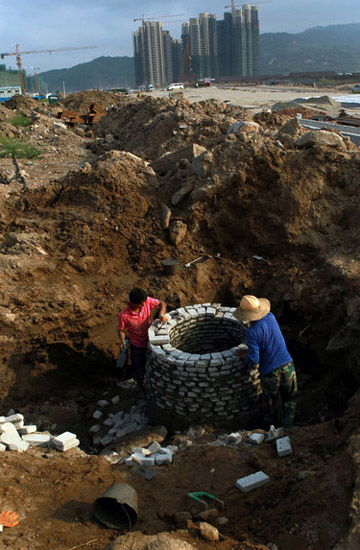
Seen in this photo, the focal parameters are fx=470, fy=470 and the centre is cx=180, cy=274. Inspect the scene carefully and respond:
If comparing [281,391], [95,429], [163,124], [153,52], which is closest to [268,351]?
[281,391]

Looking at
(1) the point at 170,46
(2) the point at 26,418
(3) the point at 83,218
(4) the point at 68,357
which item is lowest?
(2) the point at 26,418

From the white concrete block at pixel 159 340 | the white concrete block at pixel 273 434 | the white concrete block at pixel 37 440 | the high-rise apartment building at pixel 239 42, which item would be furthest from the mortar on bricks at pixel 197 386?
the high-rise apartment building at pixel 239 42

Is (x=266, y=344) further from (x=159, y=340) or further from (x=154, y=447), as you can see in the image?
(x=154, y=447)

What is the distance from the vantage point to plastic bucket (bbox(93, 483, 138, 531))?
329cm

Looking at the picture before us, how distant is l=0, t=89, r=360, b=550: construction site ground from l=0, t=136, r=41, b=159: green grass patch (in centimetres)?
779

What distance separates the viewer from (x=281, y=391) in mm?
5070

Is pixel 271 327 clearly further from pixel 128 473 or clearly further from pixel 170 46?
pixel 170 46

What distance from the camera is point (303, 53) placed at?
187 meters

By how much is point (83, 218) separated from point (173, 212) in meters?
1.52

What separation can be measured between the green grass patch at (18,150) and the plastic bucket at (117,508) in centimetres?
1528

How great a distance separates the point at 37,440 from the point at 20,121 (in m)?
24.4

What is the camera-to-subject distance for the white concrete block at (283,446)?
416cm

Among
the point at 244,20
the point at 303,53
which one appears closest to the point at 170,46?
the point at 244,20

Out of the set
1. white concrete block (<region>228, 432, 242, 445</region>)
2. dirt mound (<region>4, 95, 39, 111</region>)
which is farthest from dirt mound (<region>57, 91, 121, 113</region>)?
white concrete block (<region>228, 432, 242, 445</region>)
